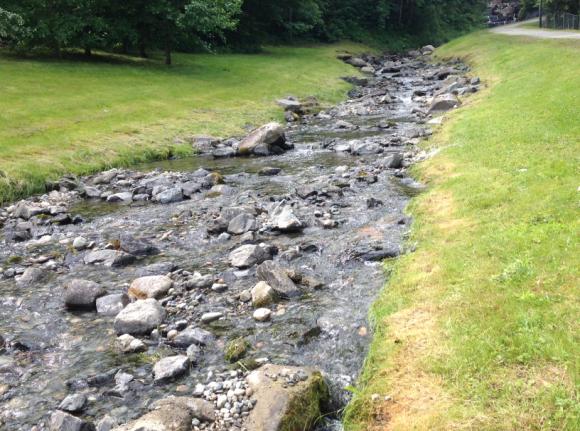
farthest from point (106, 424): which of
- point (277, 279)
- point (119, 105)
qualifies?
point (119, 105)

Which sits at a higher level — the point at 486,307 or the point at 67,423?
the point at 486,307

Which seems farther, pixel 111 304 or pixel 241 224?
pixel 241 224

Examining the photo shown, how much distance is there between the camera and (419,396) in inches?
310

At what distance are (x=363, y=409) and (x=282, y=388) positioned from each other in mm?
1237

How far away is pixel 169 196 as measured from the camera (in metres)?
20.5

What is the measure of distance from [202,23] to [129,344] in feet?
143

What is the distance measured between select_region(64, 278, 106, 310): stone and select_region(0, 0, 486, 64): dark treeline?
27334 millimetres

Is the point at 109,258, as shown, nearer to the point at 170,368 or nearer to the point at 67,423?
the point at 170,368

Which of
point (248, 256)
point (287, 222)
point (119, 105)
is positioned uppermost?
point (119, 105)

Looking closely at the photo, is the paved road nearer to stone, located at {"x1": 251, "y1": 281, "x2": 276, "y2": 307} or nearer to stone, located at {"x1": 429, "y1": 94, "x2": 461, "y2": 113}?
stone, located at {"x1": 429, "y1": 94, "x2": 461, "y2": 113}

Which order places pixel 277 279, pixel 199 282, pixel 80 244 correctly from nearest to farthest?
pixel 277 279, pixel 199 282, pixel 80 244

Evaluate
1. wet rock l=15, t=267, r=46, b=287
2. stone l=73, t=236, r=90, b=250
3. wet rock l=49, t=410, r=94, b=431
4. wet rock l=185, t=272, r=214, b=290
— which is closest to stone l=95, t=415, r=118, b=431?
wet rock l=49, t=410, r=94, b=431

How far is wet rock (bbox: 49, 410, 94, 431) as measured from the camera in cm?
781

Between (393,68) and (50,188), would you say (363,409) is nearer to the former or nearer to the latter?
(50,188)
